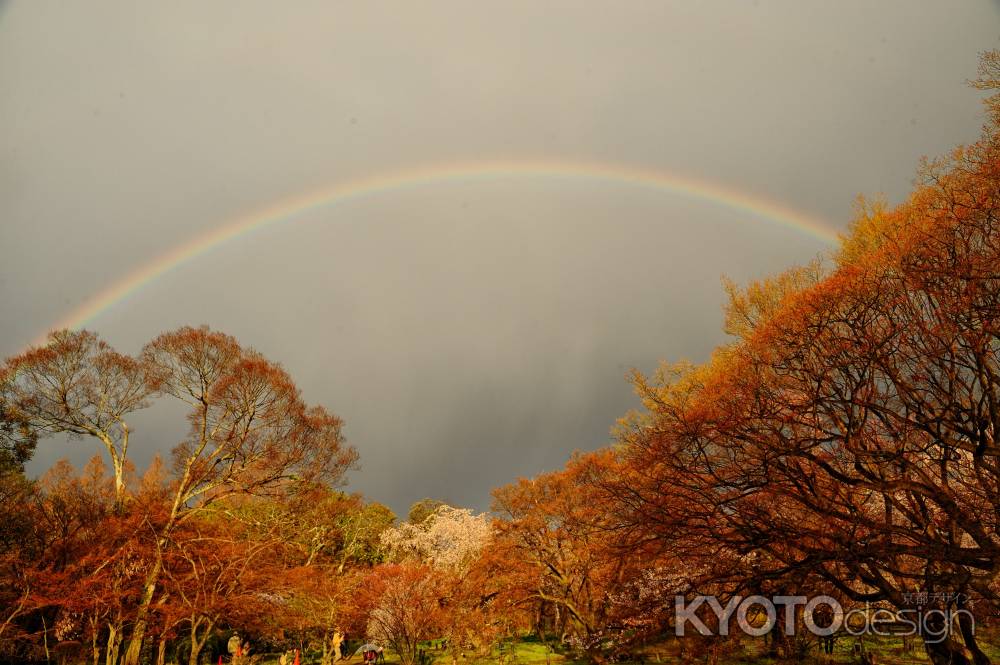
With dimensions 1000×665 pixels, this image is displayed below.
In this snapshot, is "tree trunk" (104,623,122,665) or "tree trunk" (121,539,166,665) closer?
"tree trunk" (121,539,166,665)

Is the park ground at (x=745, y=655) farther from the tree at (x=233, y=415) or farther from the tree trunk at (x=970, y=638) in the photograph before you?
the tree at (x=233, y=415)

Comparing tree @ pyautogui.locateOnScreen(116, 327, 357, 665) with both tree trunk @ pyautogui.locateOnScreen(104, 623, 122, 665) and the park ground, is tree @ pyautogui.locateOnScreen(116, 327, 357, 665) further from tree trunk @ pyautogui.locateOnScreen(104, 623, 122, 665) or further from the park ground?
the park ground

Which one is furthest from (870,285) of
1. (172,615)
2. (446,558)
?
(446,558)

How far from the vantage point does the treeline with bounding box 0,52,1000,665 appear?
25.1ft

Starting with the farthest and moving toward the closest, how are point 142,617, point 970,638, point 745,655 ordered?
point 745,655 → point 142,617 → point 970,638

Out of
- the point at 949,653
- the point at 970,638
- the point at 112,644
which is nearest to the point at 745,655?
the point at 949,653

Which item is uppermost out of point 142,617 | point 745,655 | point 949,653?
point 142,617

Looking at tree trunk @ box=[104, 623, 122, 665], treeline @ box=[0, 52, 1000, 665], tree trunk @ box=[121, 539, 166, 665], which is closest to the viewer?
treeline @ box=[0, 52, 1000, 665]

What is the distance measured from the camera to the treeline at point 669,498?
7.66 m

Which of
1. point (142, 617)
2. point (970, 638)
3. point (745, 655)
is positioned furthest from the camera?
point (745, 655)

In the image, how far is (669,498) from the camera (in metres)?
9.61

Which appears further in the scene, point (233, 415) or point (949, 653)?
point (233, 415)

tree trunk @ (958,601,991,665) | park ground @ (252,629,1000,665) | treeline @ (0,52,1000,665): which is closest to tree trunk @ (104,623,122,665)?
treeline @ (0,52,1000,665)

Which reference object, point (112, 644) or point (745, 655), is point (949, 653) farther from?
point (112, 644)
